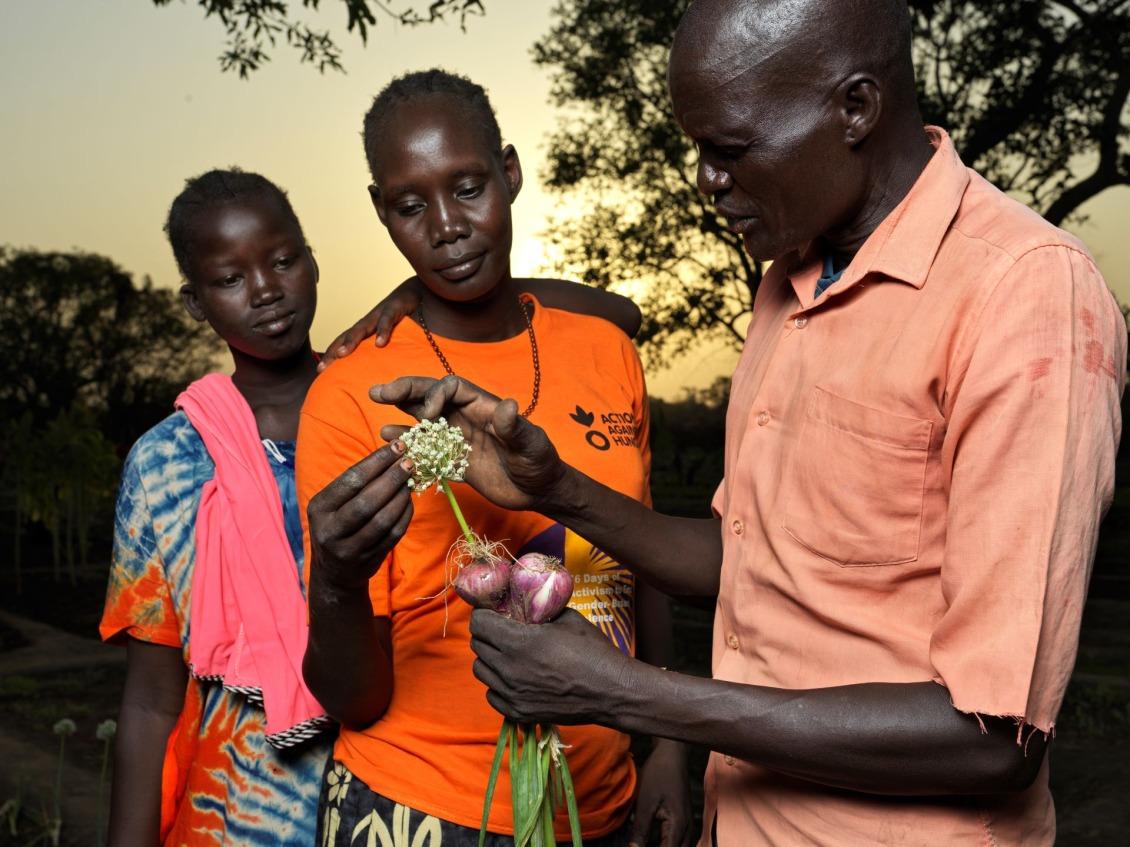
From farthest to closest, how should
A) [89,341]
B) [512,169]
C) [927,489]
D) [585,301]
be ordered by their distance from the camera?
[89,341] < [585,301] < [512,169] < [927,489]

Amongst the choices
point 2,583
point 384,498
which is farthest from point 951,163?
point 2,583

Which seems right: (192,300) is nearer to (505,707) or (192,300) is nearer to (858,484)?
(505,707)

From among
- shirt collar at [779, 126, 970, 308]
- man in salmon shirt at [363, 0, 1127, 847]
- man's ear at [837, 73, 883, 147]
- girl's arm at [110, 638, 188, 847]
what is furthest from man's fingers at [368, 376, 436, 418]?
girl's arm at [110, 638, 188, 847]

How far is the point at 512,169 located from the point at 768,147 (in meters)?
0.98

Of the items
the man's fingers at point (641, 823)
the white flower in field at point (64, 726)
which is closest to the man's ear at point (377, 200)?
the man's fingers at point (641, 823)

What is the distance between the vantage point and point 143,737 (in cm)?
267

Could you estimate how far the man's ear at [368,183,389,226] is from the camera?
2.32 metres

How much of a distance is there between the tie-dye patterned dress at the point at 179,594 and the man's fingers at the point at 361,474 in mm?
876

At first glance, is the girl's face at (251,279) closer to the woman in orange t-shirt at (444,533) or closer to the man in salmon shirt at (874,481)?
the woman in orange t-shirt at (444,533)

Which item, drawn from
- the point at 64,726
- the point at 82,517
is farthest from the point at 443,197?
the point at 82,517

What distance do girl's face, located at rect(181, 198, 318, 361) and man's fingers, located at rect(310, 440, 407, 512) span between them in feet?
3.47

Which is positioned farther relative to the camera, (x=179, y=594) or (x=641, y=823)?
(x=179, y=594)

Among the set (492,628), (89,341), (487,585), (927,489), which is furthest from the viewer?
(89,341)

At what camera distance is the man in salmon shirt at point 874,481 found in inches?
54.0
